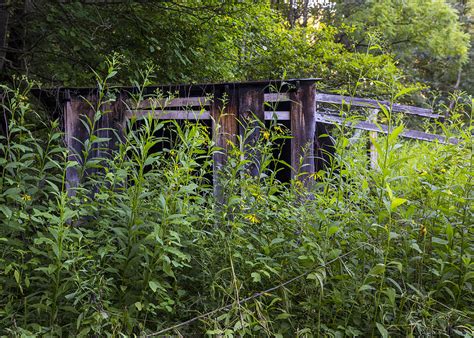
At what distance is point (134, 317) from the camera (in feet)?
11.0

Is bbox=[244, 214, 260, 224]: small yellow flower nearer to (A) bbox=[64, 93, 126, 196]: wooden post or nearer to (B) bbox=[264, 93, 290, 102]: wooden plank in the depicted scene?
(A) bbox=[64, 93, 126, 196]: wooden post

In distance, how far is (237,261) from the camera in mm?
3676

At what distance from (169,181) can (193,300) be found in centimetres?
77

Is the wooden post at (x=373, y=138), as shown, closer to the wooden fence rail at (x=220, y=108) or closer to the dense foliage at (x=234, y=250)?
the dense foliage at (x=234, y=250)

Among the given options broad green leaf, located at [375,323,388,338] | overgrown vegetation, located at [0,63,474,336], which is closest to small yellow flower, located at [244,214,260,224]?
overgrown vegetation, located at [0,63,474,336]

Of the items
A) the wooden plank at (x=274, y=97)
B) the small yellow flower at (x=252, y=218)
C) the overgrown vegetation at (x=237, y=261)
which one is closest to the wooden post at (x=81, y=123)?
the wooden plank at (x=274, y=97)

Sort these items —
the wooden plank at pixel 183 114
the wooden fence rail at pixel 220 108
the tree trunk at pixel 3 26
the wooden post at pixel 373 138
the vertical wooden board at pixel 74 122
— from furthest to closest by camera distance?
1. the tree trunk at pixel 3 26
2. the wooden plank at pixel 183 114
3. the wooden fence rail at pixel 220 108
4. the vertical wooden board at pixel 74 122
5. the wooden post at pixel 373 138

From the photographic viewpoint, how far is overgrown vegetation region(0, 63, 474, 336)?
328 centimetres

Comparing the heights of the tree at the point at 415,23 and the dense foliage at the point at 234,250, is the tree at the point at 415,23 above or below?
above

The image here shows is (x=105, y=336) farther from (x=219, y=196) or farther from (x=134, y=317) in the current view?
(x=219, y=196)

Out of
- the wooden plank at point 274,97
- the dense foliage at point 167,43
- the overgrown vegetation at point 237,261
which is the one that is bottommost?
the overgrown vegetation at point 237,261

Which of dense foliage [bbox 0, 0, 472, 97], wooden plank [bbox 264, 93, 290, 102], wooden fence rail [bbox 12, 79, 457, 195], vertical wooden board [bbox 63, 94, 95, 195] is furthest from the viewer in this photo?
dense foliage [bbox 0, 0, 472, 97]

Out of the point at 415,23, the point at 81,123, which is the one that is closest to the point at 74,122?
the point at 81,123

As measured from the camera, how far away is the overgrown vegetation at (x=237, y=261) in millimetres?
3279
